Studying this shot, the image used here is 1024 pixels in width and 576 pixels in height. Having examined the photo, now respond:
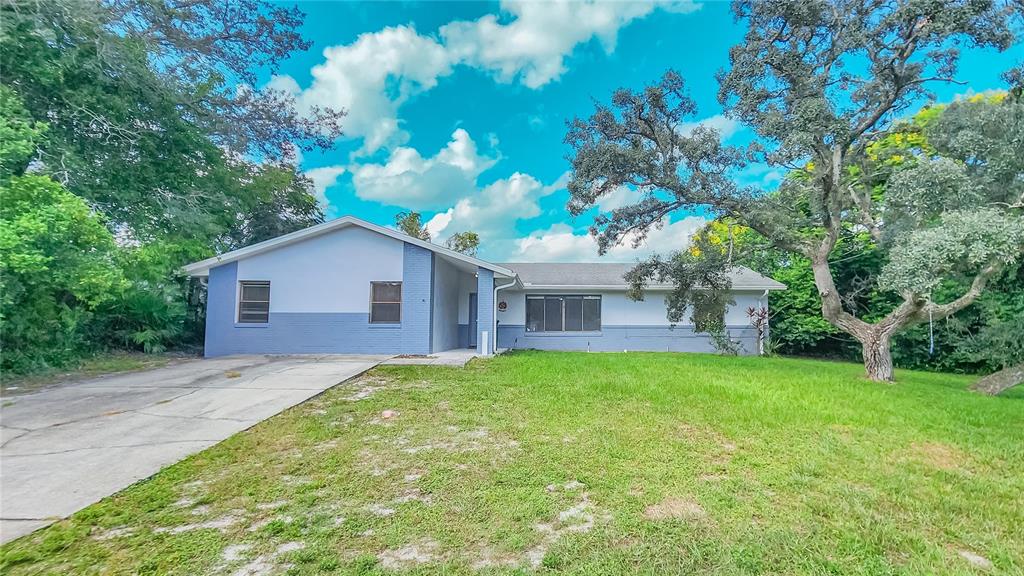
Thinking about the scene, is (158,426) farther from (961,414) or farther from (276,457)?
(961,414)

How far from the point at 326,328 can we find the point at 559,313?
315 inches

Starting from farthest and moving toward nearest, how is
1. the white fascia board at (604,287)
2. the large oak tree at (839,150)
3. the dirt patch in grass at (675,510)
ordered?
1. the white fascia board at (604,287)
2. the large oak tree at (839,150)
3. the dirt patch in grass at (675,510)

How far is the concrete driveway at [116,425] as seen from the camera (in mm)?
3225

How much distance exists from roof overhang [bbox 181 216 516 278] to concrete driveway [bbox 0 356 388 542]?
3.76 meters

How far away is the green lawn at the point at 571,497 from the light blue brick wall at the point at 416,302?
5.53 m

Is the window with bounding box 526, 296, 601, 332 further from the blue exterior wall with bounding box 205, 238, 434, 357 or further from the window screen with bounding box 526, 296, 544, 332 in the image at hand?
the blue exterior wall with bounding box 205, 238, 434, 357

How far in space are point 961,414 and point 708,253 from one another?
6.88m

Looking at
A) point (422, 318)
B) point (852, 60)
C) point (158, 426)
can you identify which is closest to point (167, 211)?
point (422, 318)

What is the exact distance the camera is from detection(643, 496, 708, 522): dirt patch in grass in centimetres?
291

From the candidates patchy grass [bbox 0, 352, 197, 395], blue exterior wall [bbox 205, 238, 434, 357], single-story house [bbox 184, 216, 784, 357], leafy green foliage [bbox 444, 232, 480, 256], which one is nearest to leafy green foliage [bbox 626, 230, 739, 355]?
single-story house [bbox 184, 216, 784, 357]

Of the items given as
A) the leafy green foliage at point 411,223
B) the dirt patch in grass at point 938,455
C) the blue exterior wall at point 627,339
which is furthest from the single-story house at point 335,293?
the leafy green foliage at point 411,223

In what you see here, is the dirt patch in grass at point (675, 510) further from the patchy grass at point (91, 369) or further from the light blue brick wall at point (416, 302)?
the patchy grass at point (91, 369)

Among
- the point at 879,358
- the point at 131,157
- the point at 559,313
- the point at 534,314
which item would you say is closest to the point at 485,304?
the point at 534,314

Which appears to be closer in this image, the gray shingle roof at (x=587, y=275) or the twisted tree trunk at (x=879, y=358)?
the twisted tree trunk at (x=879, y=358)
